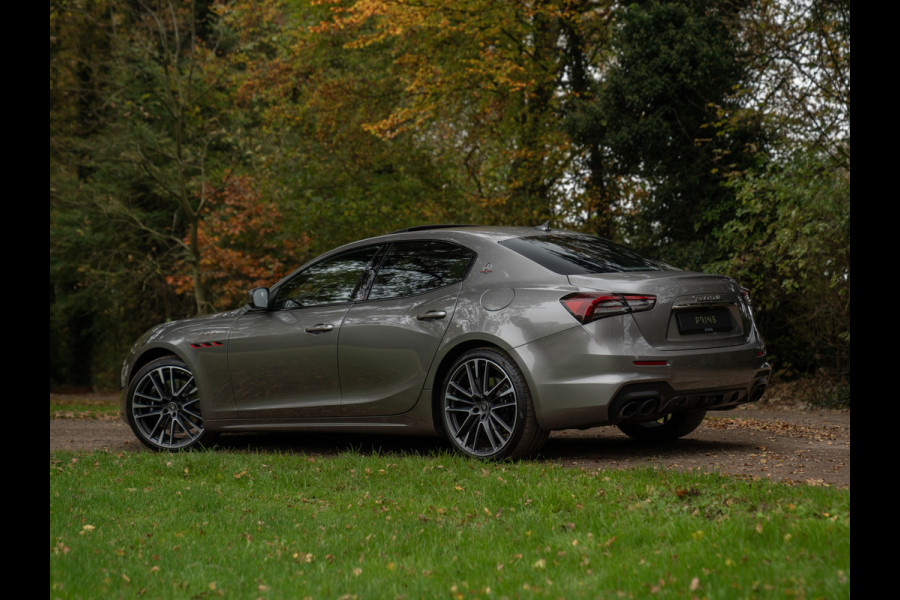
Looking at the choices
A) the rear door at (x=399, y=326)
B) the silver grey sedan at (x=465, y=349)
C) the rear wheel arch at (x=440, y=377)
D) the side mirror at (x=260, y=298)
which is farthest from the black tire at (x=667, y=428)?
the side mirror at (x=260, y=298)

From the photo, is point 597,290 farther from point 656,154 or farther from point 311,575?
point 656,154

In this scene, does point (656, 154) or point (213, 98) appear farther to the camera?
point (213, 98)

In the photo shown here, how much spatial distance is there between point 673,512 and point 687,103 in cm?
1299

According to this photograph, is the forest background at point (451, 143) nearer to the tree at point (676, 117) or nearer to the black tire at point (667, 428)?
the tree at point (676, 117)

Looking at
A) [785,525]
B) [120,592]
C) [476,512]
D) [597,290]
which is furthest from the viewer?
[597,290]

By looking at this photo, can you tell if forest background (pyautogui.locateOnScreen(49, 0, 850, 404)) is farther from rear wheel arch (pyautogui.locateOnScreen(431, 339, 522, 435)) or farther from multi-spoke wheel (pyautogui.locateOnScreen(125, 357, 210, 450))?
multi-spoke wheel (pyautogui.locateOnScreen(125, 357, 210, 450))

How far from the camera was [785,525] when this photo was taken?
4398 millimetres

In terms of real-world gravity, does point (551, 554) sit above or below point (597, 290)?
below

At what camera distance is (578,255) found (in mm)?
7402

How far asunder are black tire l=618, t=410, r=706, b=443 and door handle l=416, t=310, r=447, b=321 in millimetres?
1943

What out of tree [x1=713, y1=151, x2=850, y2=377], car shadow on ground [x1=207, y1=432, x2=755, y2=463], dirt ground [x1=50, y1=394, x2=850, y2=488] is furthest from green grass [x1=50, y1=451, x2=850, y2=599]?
tree [x1=713, y1=151, x2=850, y2=377]

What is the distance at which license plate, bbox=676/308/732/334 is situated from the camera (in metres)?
6.83

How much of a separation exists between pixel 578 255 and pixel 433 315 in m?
1.17

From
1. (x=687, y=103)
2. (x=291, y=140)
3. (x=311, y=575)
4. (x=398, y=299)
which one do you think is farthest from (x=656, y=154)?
(x=311, y=575)
